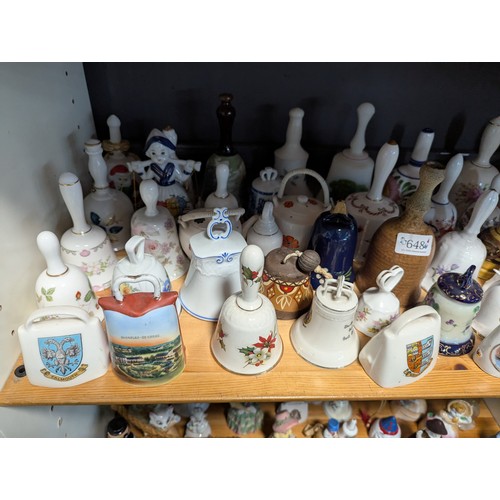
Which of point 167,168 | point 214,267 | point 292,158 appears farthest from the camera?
point 292,158

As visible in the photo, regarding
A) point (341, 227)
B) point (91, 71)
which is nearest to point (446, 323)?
point (341, 227)

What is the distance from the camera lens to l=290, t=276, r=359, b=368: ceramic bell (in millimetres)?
678

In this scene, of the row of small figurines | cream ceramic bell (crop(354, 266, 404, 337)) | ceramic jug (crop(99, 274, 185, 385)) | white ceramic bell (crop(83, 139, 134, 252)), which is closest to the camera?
ceramic jug (crop(99, 274, 185, 385))

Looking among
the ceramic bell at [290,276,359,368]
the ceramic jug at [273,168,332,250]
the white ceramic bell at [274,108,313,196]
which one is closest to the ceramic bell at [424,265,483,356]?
the ceramic bell at [290,276,359,368]

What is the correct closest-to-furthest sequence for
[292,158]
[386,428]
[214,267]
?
[214,267]
[292,158]
[386,428]

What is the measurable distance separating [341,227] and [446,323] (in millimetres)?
243

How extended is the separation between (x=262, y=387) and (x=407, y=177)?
22.0 inches

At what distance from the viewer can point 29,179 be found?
2.27 feet

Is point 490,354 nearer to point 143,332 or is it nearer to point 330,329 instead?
point 330,329

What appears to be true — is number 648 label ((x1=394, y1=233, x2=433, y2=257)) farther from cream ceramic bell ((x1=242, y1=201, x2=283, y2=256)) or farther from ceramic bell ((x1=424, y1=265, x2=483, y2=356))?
cream ceramic bell ((x1=242, y1=201, x2=283, y2=256))

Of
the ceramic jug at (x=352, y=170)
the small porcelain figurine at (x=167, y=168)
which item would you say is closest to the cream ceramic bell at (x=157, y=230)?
the small porcelain figurine at (x=167, y=168)

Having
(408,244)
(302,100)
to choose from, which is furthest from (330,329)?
(302,100)

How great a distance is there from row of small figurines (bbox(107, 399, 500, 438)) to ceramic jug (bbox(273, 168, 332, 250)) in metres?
0.46

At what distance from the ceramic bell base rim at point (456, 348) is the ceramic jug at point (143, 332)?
1.51 ft
